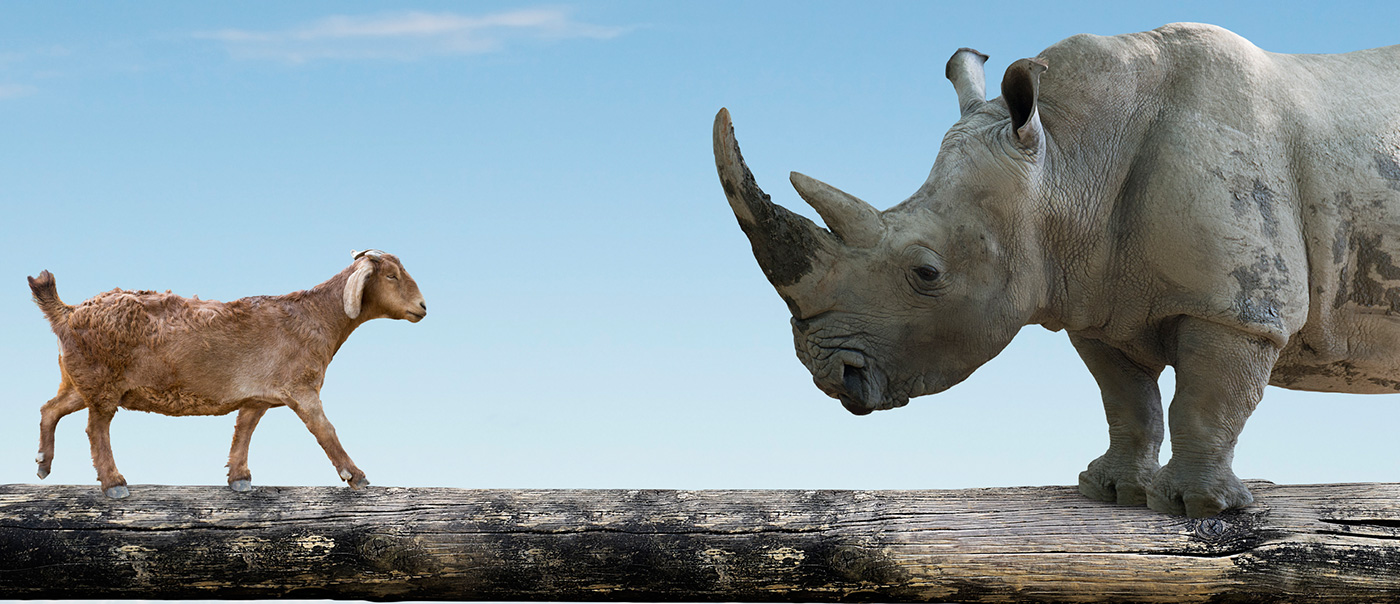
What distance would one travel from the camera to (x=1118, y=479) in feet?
14.0

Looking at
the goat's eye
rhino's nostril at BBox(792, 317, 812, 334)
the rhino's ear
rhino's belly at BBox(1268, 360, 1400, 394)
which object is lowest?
rhino's belly at BBox(1268, 360, 1400, 394)

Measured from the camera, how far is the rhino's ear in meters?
3.77

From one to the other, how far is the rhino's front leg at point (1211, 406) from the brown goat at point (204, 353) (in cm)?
250

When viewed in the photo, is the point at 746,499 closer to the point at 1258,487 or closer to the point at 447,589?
the point at 447,589

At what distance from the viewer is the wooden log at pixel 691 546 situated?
12.5ft

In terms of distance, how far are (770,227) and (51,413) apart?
251 cm

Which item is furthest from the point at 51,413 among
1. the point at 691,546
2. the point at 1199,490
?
the point at 1199,490

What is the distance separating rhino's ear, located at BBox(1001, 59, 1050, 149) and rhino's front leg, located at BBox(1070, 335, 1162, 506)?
0.90 metres

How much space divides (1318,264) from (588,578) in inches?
95.6

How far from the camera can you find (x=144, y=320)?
13.9 feet

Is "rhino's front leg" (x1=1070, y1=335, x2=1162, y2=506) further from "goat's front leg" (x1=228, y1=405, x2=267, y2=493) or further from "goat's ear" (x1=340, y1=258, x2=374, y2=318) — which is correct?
"goat's front leg" (x1=228, y1=405, x2=267, y2=493)

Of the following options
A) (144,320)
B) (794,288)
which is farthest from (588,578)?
(144,320)

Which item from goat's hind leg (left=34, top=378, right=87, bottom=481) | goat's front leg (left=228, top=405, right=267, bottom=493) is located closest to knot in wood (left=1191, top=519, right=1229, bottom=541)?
goat's front leg (left=228, top=405, right=267, bottom=493)

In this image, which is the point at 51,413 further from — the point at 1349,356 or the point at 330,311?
the point at 1349,356
